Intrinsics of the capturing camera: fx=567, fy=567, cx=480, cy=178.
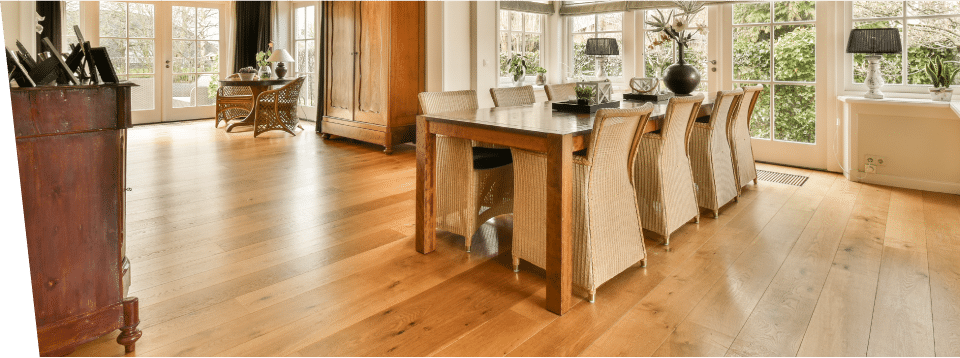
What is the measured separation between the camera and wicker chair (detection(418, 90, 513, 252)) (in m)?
2.78

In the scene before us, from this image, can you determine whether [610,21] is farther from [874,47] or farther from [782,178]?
[874,47]

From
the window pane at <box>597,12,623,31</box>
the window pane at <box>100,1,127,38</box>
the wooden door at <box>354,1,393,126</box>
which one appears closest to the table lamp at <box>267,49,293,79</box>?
the wooden door at <box>354,1,393,126</box>

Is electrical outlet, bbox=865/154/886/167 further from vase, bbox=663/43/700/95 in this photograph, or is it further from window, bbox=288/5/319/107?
window, bbox=288/5/319/107

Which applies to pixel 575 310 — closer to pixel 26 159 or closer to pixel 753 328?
pixel 753 328

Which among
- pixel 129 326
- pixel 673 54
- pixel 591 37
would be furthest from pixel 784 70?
pixel 129 326

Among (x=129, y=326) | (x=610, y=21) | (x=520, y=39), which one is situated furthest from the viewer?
(x=520, y=39)

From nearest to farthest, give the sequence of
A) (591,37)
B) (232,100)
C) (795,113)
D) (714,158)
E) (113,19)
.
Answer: (714,158) < (795,113) < (591,37) < (232,100) < (113,19)

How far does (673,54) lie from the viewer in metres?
5.66

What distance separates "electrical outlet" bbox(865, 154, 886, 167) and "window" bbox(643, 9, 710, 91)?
154 centimetres

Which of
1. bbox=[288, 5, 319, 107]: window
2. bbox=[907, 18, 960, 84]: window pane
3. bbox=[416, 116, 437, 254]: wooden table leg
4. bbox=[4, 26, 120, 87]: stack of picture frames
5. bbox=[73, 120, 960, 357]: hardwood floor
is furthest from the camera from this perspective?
bbox=[288, 5, 319, 107]: window

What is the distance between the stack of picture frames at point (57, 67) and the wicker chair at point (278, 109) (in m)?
5.05

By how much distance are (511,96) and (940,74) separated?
308 cm

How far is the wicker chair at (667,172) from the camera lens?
9.40ft

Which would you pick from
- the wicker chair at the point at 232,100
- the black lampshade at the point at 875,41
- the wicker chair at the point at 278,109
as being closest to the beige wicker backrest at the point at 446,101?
the black lampshade at the point at 875,41
